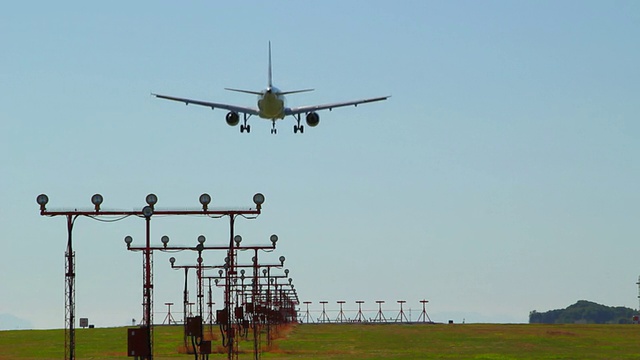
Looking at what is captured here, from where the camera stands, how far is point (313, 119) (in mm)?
114938

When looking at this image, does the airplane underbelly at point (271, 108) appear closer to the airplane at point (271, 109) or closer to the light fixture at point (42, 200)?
the airplane at point (271, 109)

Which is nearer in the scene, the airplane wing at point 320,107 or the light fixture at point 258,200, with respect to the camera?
the light fixture at point 258,200

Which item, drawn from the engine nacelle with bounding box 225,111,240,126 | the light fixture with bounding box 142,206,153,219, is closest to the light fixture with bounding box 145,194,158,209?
the light fixture with bounding box 142,206,153,219

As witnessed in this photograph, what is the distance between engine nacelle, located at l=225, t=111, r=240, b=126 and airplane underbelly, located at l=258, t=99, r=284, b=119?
2322 millimetres

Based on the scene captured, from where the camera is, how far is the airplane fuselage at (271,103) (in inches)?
4461

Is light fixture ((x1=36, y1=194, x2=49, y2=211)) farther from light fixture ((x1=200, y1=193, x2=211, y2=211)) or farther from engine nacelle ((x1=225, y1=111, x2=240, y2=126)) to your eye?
engine nacelle ((x1=225, y1=111, x2=240, y2=126))

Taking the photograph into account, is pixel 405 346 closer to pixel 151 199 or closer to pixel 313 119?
pixel 313 119

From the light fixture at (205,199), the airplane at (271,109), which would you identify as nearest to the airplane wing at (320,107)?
the airplane at (271,109)

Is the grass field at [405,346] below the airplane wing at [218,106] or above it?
below

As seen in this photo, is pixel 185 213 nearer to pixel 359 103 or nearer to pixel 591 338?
pixel 359 103

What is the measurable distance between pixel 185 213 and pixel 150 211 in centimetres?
306

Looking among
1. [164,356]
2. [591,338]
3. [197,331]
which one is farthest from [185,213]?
[591,338]

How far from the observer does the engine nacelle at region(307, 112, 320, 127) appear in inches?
4515

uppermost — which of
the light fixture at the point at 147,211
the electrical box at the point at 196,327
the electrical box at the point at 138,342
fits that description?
the light fixture at the point at 147,211
